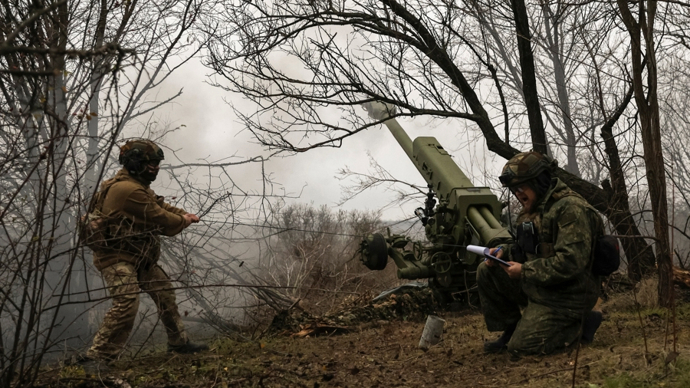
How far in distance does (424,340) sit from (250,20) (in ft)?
18.6

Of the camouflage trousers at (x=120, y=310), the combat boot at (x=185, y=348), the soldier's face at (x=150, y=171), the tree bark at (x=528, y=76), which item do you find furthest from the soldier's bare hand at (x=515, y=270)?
the tree bark at (x=528, y=76)

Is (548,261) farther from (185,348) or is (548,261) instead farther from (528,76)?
(528,76)

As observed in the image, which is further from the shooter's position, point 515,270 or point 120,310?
point 120,310

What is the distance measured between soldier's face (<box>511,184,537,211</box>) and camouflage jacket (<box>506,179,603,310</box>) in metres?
0.08

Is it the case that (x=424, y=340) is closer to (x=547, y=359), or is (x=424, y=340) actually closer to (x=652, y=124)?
(x=547, y=359)

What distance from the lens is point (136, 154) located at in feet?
20.7

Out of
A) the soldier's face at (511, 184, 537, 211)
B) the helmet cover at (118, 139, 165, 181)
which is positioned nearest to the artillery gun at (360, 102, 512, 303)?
the soldier's face at (511, 184, 537, 211)

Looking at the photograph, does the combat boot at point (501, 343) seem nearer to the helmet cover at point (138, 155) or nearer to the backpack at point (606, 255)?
the backpack at point (606, 255)

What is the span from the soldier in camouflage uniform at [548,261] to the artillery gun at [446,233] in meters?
1.66

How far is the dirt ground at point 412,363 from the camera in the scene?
14.4ft

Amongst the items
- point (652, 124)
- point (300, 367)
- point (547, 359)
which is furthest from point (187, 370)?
point (652, 124)

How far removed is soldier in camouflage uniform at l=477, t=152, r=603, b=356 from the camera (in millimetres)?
5117

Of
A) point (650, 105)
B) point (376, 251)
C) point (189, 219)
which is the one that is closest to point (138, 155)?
point (189, 219)

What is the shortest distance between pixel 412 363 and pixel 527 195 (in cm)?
162
